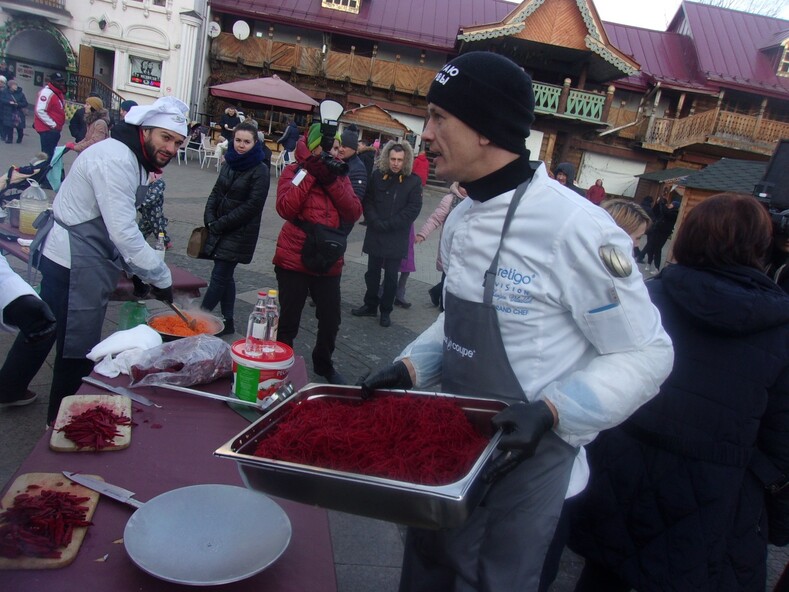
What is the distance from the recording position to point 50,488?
1.60 m

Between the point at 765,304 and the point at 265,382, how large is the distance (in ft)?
5.96

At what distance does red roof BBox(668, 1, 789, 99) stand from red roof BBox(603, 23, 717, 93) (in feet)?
1.71

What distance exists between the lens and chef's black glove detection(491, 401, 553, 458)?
50.9 inches

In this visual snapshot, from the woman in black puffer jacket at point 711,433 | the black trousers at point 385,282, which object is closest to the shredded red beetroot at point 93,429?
the woman in black puffer jacket at point 711,433

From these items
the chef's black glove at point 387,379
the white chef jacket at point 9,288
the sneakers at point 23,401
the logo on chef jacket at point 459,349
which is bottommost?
the sneakers at point 23,401

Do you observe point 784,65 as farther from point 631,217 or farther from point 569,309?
point 569,309

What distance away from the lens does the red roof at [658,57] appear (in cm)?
2484

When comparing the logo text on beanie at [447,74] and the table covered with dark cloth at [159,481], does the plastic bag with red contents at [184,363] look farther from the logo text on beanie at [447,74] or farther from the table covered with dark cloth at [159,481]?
the logo text on beanie at [447,74]

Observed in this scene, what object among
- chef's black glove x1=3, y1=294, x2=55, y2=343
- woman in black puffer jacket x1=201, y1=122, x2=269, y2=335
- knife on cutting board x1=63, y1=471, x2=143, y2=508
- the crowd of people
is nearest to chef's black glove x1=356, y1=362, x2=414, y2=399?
the crowd of people

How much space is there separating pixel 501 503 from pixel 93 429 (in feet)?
4.35

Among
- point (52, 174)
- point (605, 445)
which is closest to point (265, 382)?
point (605, 445)

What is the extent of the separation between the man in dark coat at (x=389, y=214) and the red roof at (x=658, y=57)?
22.5m

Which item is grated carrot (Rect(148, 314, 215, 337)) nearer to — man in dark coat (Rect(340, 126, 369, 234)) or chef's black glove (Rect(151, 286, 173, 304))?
chef's black glove (Rect(151, 286, 173, 304))

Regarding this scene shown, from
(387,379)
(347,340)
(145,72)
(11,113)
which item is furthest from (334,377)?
(145,72)
